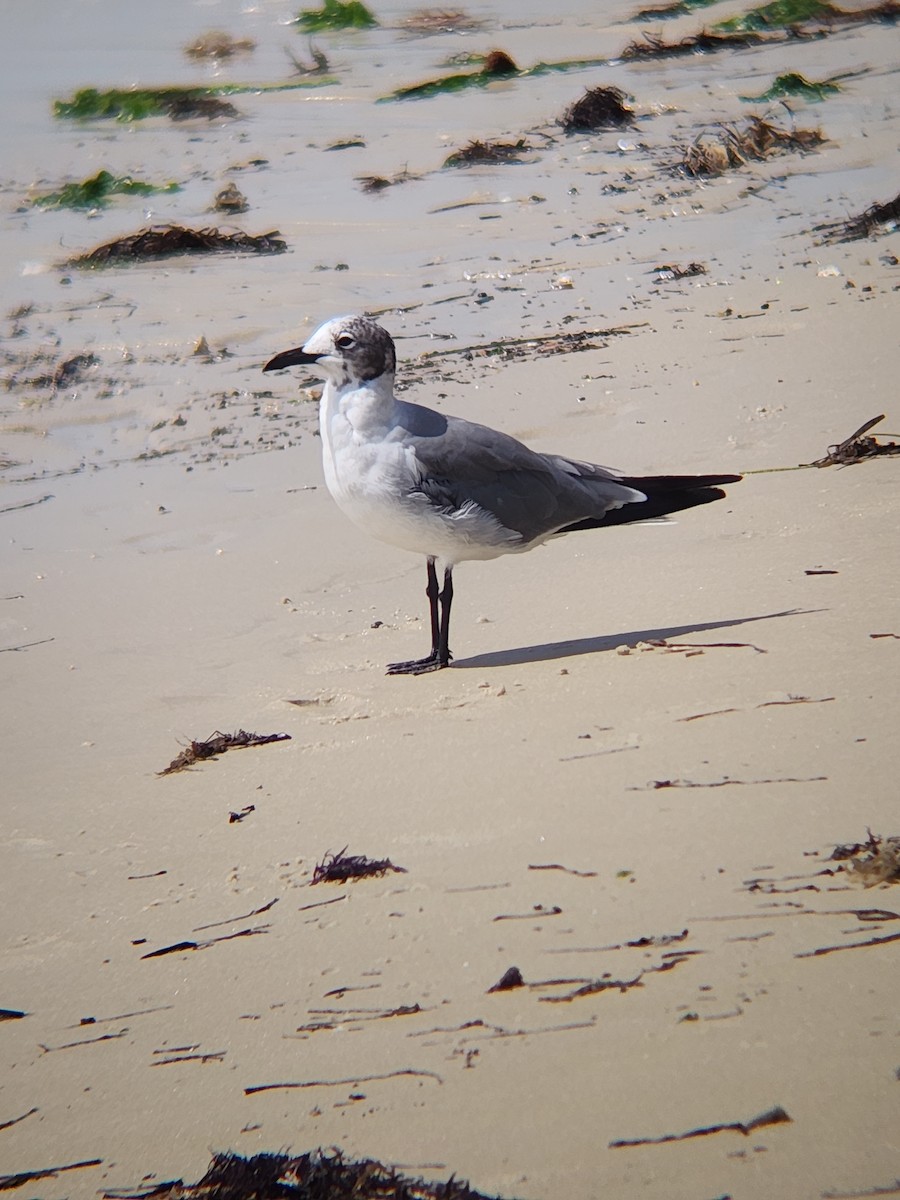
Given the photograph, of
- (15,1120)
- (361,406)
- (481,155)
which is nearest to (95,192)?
(481,155)

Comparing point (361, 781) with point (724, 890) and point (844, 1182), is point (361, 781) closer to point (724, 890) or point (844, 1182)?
point (724, 890)

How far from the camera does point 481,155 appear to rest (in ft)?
34.2

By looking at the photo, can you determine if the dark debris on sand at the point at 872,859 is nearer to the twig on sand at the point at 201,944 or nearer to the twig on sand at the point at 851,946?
the twig on sand at the point at 851,946

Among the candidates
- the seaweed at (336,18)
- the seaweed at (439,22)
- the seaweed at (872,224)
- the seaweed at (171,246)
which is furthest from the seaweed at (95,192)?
the seaweed at (872,224)

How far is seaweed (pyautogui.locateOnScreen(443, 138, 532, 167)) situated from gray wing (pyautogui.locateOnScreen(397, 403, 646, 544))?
20.2 ft

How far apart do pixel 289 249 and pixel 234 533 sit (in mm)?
4160

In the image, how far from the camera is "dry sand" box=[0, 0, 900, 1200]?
2.10 m

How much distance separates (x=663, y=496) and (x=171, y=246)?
5641mm

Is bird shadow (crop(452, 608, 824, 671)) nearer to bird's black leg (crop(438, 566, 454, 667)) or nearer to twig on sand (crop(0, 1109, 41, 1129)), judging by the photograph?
bird's black leg (crop(438, 566, 454, 667))

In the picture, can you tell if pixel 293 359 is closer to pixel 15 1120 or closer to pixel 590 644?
pixel 590 644

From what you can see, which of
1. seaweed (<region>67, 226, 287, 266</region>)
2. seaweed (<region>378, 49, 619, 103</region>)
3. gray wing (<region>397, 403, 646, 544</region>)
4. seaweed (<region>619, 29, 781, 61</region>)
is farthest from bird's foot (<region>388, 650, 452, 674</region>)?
seaweed (<region>619, 29, 781, 61</region>)

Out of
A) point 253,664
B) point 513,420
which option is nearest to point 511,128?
point 513,420

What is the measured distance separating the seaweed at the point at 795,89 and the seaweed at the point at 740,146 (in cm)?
105

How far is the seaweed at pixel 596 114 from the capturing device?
10.8 metres
